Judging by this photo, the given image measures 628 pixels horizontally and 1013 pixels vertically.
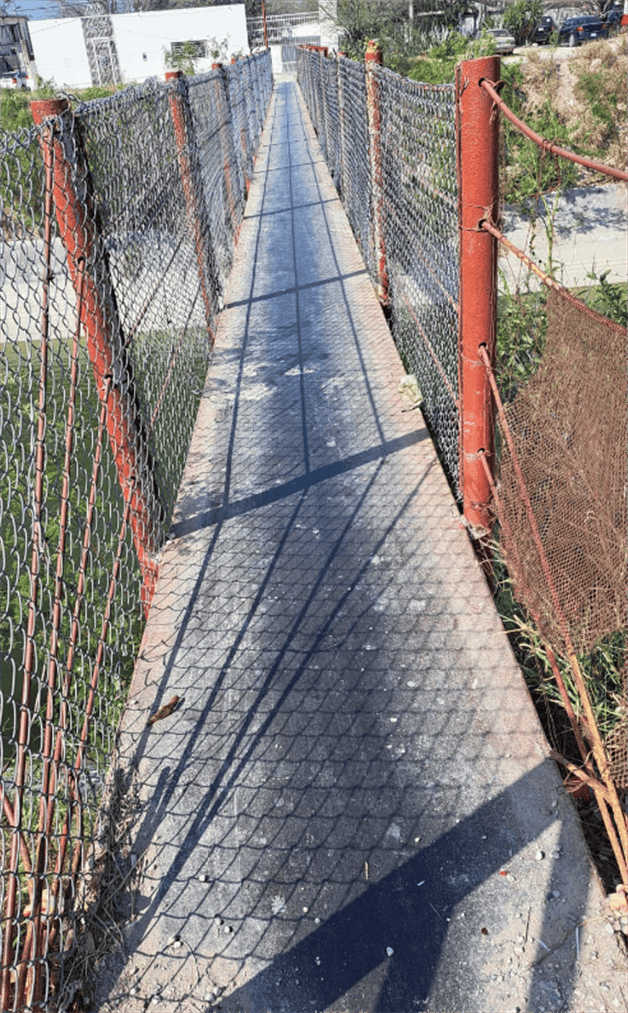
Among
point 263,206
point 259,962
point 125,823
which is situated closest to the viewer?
point 259,962

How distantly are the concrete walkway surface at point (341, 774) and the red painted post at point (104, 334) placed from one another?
0.62 ft

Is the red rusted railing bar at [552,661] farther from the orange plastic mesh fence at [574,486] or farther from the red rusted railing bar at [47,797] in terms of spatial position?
the red rusted railing bar at [47,797]

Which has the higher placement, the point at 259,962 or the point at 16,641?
the point at 259,962

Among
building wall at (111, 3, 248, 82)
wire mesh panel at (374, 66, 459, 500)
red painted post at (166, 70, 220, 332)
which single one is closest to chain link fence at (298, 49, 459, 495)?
wire mesh panel at (374, 66, 459, 500)

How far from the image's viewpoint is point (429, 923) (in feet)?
6.32

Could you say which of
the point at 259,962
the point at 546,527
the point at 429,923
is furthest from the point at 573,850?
the point at 546,527

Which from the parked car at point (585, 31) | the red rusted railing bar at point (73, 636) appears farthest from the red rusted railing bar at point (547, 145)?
the parked car at point (585, 31)

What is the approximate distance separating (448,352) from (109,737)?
254cm

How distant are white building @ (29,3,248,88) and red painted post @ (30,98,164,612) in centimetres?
4507

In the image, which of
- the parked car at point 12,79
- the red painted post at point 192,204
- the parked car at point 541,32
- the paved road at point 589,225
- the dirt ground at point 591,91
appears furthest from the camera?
the parked car at point 12,79

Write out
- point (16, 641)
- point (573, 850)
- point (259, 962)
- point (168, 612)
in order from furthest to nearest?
point (16, 641), point (168, 612), point (573, 850), point (259, 962)

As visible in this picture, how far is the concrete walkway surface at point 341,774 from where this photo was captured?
185 cm

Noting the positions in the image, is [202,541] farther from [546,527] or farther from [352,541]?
[546,527]

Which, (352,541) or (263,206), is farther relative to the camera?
(263,206)
